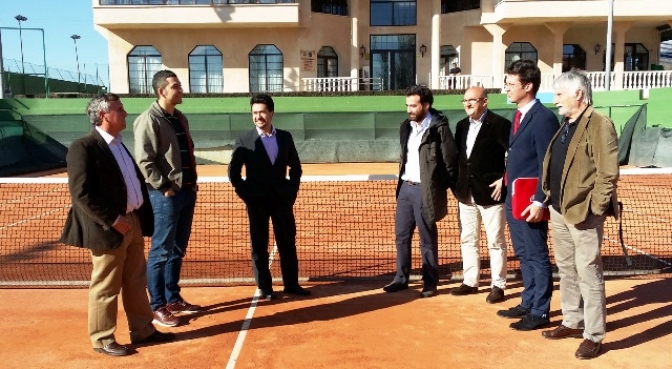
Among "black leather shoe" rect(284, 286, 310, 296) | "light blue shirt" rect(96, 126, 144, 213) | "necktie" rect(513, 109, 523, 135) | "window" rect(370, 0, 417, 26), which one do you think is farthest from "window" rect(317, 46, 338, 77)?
"light blue shirt" rect(96, 126, 144, 213)

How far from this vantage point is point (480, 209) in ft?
18.2

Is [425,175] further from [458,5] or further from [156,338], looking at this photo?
[458,5]

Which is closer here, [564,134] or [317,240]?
[564,134]

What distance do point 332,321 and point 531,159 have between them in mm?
2339

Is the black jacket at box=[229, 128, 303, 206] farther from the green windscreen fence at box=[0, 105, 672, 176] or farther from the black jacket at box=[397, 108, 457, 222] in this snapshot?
the green windscreen fence at box=[0, 105, 672, 176]

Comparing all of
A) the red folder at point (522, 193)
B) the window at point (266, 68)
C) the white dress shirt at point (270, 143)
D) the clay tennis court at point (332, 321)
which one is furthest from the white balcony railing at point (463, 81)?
the red folder at point (522, 193)

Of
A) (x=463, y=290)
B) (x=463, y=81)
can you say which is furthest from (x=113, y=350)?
(x=463, y=81)

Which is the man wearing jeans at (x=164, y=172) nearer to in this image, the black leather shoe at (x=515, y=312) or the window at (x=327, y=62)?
the black leather shoe at (x=515, y=312)

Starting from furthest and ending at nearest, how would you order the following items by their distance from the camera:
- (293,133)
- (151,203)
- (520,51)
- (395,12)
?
(395,12), (520,51), (293,133), (151,203)

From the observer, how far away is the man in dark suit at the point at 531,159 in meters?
4.67

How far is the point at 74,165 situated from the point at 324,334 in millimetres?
2489

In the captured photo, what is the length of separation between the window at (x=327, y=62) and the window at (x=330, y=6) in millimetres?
2009

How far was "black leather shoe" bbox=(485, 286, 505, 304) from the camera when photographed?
220 inches

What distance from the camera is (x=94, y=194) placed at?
162 inches
